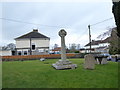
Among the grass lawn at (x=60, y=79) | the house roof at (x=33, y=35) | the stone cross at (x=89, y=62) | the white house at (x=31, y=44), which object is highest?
the house roof at (x=33, y=35)

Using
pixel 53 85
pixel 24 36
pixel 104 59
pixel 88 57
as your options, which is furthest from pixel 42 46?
pixel 53 85

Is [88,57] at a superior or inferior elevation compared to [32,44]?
inferior

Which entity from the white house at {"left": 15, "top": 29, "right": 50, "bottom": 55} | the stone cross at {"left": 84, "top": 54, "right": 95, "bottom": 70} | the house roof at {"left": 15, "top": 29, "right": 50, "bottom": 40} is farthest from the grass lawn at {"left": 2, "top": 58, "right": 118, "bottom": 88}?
the house roof at {"left": 15, "top": 29, "right": 50, "bottom": 40}

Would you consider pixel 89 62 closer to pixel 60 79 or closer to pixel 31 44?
pixel 60 79

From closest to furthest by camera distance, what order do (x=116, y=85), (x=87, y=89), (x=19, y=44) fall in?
(x=87, y=89) < (x=116, y=85) < (x=19, y=44)

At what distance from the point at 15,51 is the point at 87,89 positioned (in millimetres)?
39077

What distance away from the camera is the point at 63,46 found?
1225 cm

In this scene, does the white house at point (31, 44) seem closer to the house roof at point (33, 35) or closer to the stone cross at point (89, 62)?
the house roof at point (33, 35)

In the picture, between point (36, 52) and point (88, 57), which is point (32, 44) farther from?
point (88, 57)

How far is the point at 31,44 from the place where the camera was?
136 ft

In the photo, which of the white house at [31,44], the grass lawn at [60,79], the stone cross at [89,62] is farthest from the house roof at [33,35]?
the grass lawn at [60,79]

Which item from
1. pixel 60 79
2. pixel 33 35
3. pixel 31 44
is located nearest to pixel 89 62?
pixel 60 79

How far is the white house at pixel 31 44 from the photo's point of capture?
135 ft

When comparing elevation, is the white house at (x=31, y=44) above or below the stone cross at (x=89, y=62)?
above
